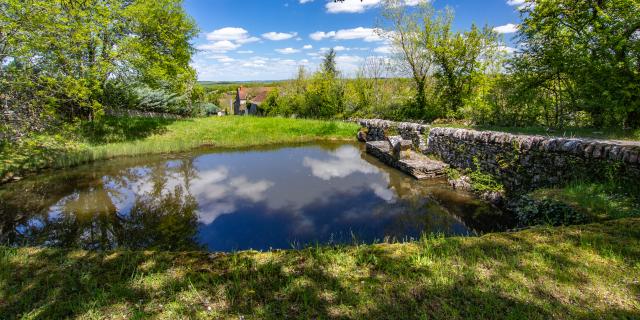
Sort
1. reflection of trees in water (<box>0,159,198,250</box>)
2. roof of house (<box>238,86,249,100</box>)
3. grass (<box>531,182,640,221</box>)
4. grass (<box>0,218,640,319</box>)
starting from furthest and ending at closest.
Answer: roof of house (<box>238,86,249,100</box>) → reflection of trees in water (<box>0,159,198,250</box>) → grass (<box>531,182,640,221</box>) → grass (<box>0,218,640,319</box>)

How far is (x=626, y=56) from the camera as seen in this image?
8234 mm

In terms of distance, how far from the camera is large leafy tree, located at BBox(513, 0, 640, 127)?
8.12 m

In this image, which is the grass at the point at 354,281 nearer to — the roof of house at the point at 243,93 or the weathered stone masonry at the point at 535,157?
the weathered stone masonry at the point at 535,157

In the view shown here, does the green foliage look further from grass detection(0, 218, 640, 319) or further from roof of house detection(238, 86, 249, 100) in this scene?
roof of house detection(238, 86, 249, 100)

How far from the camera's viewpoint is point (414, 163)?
10469mm

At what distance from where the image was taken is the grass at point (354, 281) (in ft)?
8.68

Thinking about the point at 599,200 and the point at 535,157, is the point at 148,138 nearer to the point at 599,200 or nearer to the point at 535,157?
the point at 535,157

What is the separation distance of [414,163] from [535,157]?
149 inches

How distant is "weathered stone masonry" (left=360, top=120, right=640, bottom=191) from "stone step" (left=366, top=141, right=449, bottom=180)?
0.60 metres

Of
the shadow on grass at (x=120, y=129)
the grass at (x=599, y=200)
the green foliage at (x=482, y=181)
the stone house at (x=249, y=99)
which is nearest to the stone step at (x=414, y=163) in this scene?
the green foliage at (x=482, y=181)

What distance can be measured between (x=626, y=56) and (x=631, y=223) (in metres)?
6.73

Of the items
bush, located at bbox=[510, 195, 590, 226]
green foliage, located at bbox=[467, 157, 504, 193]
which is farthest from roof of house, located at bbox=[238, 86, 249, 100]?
bush, located at bbox=[510, 195, 590, 226]

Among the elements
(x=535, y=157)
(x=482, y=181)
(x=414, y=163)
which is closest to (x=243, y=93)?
(x=414, y=163)

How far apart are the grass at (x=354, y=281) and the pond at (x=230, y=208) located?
3.17 ft
